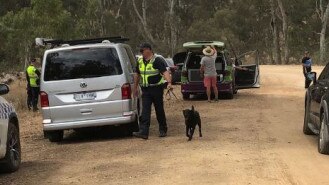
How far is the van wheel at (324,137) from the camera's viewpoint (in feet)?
28.5

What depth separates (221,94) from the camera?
794 inches

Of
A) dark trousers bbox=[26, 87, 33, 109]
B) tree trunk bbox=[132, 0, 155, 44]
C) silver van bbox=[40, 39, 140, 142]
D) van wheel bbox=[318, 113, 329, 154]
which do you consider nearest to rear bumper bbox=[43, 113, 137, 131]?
silver van bbox=[40, 39, 140, 142]

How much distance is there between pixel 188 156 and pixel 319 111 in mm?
2296

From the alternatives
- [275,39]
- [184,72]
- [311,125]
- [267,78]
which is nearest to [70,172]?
[311,125]

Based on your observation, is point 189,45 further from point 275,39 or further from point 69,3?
point 275,39

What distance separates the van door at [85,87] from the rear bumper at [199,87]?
27.4ft

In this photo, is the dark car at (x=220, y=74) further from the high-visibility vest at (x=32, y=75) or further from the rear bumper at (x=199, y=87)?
the high-visibility vest at (x=32, y=75)

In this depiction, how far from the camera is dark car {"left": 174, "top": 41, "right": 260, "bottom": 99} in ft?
62.0

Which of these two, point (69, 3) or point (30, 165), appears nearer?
point (30, 165)

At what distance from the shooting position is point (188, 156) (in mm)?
9039

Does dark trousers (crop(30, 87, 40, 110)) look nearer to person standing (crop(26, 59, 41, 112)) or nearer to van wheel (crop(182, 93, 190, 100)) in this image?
person standing (crop(26, 59, 41, 112))

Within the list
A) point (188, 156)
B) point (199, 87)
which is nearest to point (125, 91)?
point (188, 156)

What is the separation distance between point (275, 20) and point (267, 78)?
96.6 feet

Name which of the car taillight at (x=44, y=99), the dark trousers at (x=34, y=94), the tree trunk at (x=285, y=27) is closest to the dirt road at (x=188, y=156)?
the car taillight at (x=44, y=99)
